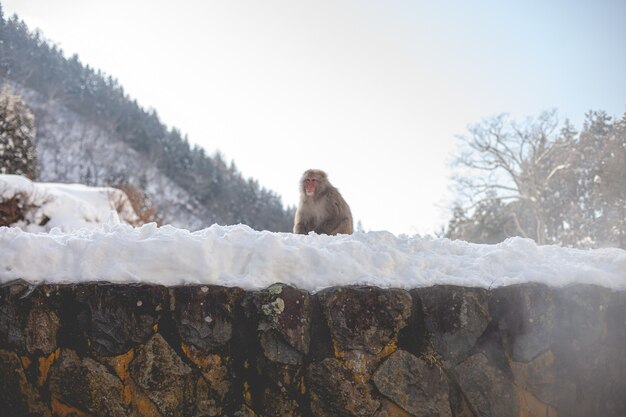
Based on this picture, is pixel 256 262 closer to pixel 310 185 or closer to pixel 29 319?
pixel 29 319

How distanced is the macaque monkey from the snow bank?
2.01 m

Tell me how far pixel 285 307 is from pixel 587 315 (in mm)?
1850

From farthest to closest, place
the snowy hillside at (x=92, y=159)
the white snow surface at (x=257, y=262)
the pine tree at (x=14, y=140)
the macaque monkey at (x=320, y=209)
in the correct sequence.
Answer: the snowy hillside at (x=92, y=159)
the pine tree at (x=14, y=140)
the macaque monkey at (x=320, y=209)
the white snow surface at (x=257, y=262)

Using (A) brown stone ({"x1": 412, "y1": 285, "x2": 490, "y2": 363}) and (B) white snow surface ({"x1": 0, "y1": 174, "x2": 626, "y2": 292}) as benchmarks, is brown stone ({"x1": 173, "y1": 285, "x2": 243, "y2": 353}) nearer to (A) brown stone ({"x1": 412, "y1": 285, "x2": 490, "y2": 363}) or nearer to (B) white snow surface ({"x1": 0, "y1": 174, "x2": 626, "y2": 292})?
(B) white snow surface ({"x1": 0, "y1": 174, "x2": 626, "y2": 292})

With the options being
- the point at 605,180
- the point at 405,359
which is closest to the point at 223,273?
the point at 405,359

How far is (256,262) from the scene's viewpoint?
2205 mm

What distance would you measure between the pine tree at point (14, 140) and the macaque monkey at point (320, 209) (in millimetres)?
15868

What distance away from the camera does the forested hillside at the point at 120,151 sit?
49250 millimetres

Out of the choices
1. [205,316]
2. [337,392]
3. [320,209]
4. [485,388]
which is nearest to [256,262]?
[205,316]

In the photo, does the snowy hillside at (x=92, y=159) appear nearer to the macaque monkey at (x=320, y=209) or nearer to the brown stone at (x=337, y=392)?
the macaque monkey at (x=320, y=209)

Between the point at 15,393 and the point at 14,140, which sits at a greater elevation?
the point at 14,140

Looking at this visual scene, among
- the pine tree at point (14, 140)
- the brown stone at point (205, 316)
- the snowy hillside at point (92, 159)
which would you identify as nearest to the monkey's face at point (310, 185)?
the brown stone at point (205, 316)

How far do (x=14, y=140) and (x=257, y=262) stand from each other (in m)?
19.0

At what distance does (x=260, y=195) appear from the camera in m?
54.4
